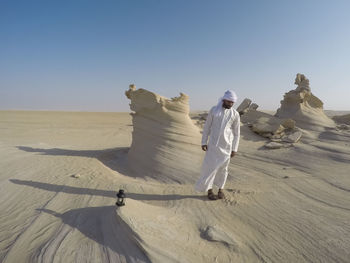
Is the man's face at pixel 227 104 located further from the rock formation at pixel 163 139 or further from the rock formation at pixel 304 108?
the rock formation at pixel 304 108

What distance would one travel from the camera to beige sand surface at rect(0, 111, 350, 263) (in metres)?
2.24

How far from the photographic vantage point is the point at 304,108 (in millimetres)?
10273

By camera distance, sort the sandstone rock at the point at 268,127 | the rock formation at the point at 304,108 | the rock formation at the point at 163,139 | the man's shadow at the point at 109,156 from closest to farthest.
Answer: the rock formation at the point at 163,139 < the man's shadow at the point at 109,156 < the sandstone rock at the point at 268,127 < the rock formation at the point at 304,108

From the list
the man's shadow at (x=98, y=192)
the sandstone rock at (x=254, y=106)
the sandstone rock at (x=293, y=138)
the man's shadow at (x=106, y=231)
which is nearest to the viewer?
the man's shadow at (x=106, y=231)

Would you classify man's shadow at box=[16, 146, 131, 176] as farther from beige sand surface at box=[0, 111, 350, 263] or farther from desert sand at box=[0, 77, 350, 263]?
beige sand surface at box=[0, 111, 350, 263]

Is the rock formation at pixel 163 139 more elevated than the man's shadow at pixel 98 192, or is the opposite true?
the rock formation at pixel 163 139

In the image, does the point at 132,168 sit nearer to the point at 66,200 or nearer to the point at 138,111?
the point at 138,111

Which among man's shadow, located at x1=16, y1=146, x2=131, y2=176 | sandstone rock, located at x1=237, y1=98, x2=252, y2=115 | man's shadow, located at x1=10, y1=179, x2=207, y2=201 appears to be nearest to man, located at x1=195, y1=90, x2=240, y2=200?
man's shadow, located at x1=10, y1=179, x2=207, y2=201

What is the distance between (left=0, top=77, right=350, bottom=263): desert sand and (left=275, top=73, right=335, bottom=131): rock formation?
13.3 feet

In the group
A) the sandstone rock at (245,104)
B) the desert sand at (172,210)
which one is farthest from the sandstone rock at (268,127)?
the sandstone rock at (245,104)

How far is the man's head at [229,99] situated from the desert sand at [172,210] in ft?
5.00

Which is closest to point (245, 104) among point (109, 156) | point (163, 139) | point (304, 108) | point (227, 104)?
point (304, 108)

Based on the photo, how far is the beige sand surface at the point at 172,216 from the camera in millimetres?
2236

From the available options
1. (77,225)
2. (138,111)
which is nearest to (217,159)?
(77,225)
